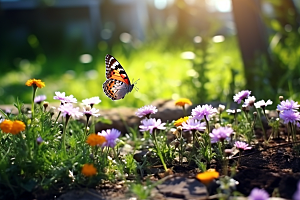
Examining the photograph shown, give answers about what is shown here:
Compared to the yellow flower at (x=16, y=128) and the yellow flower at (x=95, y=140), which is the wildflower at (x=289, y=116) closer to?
the yellow flower at (x=95, y=140)

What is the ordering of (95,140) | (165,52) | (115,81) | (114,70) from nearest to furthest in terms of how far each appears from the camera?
1. (95,140)
2. (114,70)
3. (115,81)
4. (165,52)

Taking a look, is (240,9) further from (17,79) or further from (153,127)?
(17,79)

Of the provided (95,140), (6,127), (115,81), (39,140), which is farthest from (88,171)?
(115,81)

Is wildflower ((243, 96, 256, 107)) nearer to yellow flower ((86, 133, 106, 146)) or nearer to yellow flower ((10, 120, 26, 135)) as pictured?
yellow flower ((86, 133, 106, 146))

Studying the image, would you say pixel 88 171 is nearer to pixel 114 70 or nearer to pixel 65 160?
pixel 65 160

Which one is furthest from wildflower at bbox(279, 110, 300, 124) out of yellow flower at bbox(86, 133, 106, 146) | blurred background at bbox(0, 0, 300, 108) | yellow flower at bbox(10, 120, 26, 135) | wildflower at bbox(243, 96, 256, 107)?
blurred background at bbox(0, 0, 300, 108)
